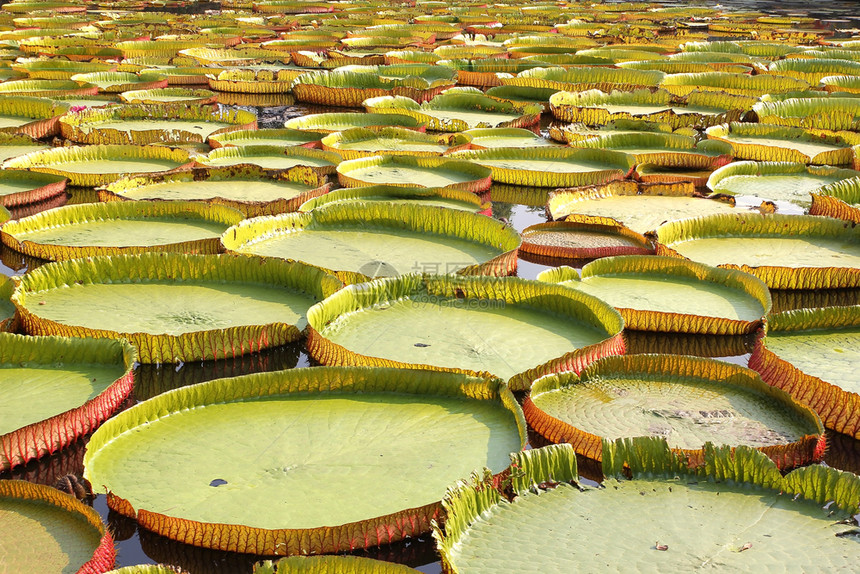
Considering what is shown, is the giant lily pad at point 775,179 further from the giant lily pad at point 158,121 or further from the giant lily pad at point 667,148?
the giant lily pad at point 158,121

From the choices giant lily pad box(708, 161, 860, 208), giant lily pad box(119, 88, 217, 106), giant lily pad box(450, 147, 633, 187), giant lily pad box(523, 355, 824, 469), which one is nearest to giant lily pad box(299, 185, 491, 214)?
giant lily pad box(450, 147, 633, 187)

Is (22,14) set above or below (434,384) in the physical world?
above

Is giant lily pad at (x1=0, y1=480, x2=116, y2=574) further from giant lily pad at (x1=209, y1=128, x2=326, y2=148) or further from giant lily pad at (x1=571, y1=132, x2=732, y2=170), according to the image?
giant lily pad at (x1=571, y1=132, x2=732, y2=170)

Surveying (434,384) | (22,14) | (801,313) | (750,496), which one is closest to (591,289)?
(801,313)

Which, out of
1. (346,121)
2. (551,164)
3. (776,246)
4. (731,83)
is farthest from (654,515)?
(731,83)

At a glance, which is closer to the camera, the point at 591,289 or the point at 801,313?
the point at 801,313

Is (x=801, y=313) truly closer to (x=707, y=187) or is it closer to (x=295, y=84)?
(x=707, y=187)
